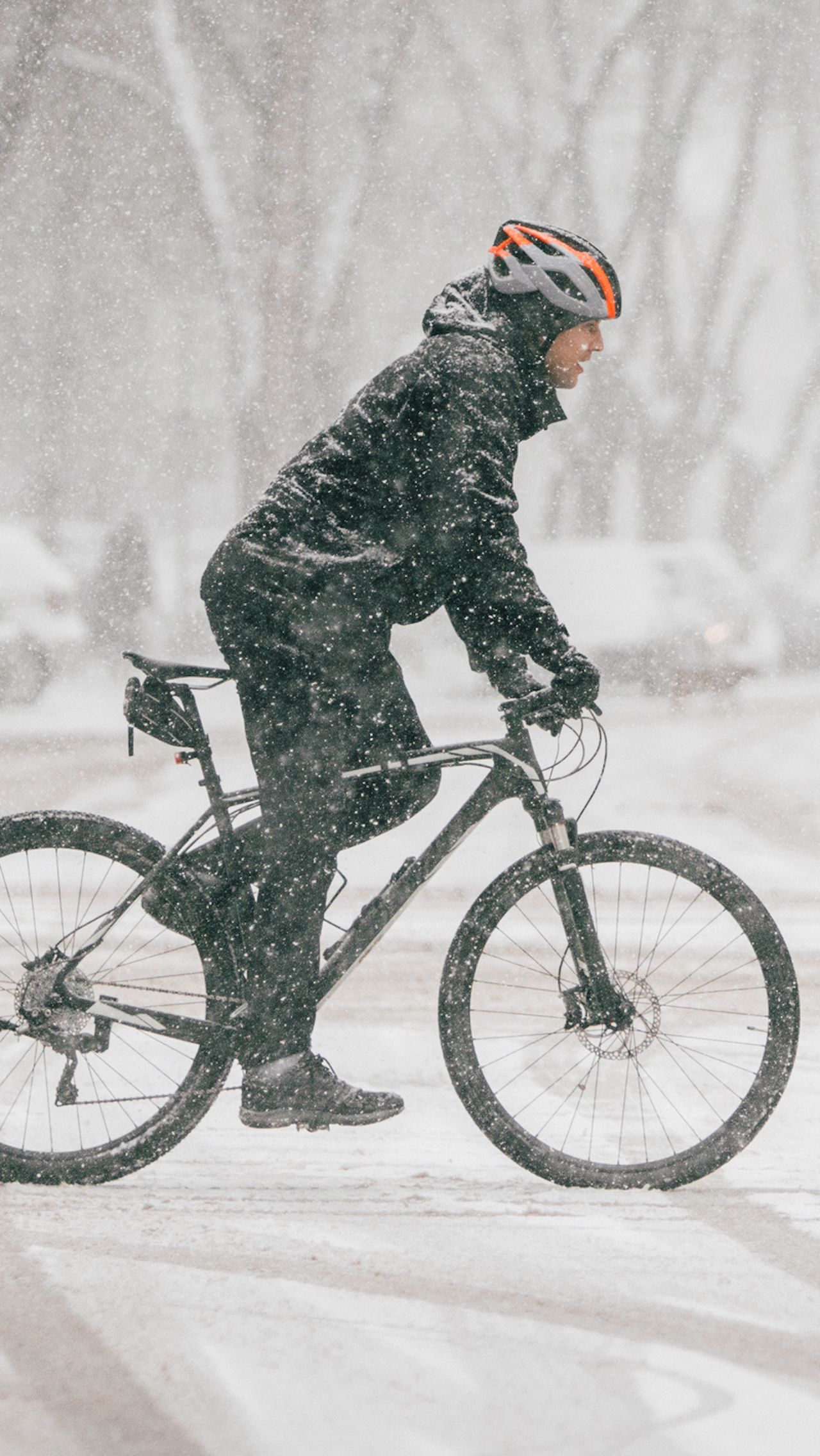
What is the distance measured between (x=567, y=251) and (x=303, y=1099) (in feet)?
6.25

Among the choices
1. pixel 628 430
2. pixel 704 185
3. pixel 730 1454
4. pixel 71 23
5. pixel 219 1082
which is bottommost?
pixel 730 1454

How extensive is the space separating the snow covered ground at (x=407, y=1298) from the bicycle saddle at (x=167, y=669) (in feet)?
3.69

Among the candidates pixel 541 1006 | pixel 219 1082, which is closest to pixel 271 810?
pixel 219 1082

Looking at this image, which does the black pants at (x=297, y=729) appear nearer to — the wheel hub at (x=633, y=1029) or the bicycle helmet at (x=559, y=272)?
the wheel hub at (x=633, y=1029)

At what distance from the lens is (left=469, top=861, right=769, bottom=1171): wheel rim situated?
3.32 metres

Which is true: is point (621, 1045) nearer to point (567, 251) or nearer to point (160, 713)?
point (160, 713)

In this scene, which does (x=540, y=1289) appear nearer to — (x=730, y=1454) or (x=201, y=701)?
(x=730, y=1454)

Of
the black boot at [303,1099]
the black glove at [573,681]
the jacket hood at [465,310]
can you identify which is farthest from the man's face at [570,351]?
the black boot at [303,1099]

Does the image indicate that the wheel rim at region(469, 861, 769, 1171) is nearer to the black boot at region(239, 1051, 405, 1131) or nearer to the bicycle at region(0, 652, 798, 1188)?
the bicycle at region(0, 652, 798, 1188)

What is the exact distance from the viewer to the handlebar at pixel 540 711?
319 cm

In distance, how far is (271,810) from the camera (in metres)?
3.21

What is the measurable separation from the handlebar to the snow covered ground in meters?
1.02

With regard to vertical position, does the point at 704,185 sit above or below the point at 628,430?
above

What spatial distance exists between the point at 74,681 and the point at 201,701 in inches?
135
